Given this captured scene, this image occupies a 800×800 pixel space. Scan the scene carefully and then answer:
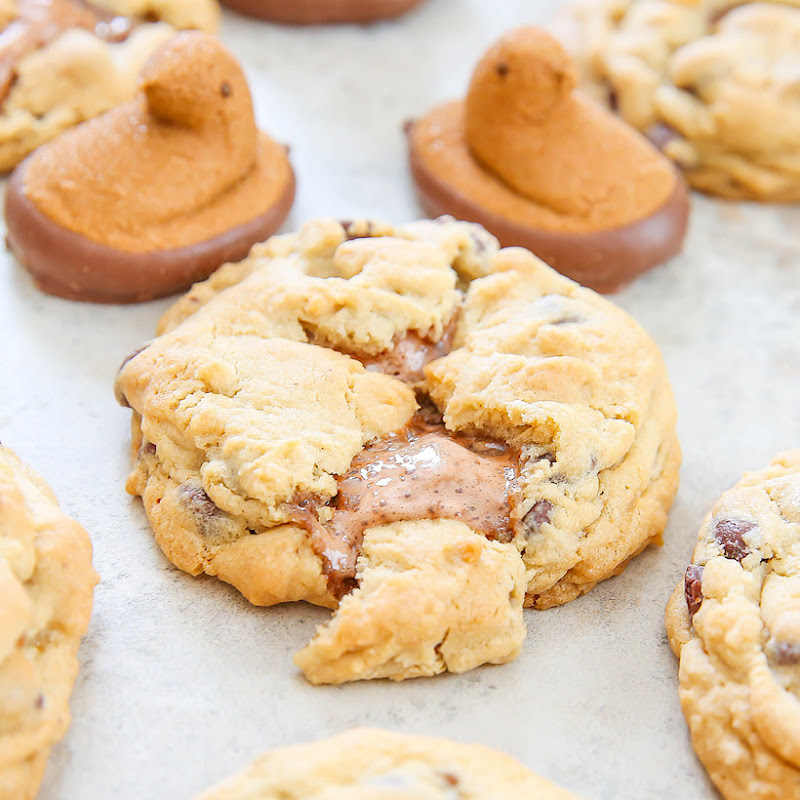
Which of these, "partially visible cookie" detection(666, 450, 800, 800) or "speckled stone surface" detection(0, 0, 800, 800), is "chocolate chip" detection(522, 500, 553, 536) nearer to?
"speckled stone surface" detection(0, 0, 800, 800)

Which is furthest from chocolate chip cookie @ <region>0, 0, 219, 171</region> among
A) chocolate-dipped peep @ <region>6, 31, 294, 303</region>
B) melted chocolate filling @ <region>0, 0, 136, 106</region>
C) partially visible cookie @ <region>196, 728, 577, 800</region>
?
partially visible cookie @ <region>196, 728, 577, 800</region>

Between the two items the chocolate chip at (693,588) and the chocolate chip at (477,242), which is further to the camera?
the chocolate chip at (477,242)

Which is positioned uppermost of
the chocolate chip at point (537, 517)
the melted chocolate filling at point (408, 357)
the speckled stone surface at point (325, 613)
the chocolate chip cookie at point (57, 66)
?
the chocolate chip cookie at point (57, 66)

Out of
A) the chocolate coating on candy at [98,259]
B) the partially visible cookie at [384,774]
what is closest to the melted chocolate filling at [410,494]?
the partially visible cookie at [384,774]

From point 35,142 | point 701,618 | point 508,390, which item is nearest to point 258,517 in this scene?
point 508,390

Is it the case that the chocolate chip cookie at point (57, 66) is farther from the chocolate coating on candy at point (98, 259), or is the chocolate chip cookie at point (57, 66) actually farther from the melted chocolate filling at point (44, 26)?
the chocolate coating on candy at point (98, 259)

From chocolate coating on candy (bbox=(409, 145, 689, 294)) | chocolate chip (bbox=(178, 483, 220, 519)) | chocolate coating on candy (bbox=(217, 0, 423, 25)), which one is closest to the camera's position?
chocolate chip (bbox=(178, 483, 220, 519))

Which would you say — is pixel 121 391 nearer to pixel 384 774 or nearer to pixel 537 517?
pixel 537 517
